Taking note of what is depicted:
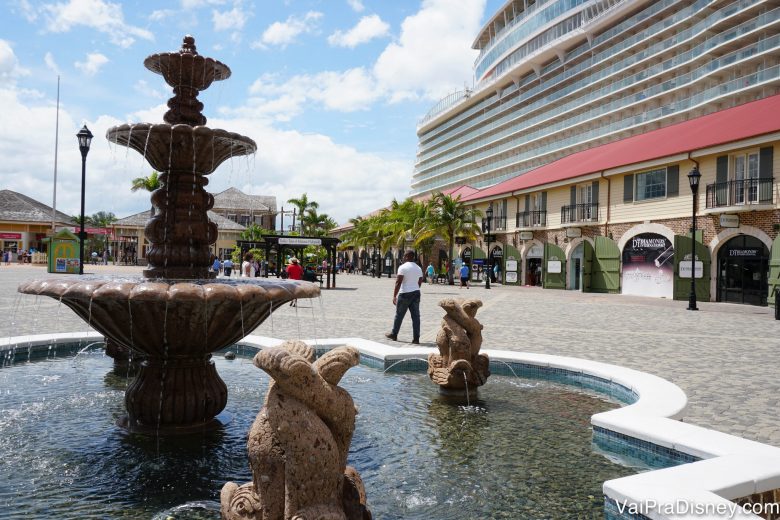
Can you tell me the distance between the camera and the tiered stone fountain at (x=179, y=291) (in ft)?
14.1

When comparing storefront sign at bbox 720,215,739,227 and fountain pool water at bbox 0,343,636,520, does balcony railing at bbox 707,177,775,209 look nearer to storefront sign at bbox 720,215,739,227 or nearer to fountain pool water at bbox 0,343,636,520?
storefront sign at bbox 720,215,739,227

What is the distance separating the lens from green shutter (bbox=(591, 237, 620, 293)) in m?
29.3

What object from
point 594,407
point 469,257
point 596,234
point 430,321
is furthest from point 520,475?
point 469,257

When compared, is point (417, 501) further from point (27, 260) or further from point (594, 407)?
point (27, 260)

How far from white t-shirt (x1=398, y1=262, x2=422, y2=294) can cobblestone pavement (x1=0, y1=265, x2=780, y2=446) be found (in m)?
1.09

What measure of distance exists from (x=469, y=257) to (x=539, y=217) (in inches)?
408

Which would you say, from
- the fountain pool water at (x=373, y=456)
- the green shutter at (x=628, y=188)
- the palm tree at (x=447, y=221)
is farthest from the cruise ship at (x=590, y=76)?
the fountain pool water at (x=373, y=456)

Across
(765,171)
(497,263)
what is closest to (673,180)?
(765,171)

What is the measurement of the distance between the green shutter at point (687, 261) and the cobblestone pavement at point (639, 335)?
4531mm

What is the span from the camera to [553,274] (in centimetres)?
3359

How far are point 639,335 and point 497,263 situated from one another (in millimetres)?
30071

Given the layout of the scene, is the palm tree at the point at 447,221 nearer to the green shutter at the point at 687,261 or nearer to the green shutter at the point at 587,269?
the green shutter at the point at 587,269

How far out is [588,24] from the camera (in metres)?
55.7

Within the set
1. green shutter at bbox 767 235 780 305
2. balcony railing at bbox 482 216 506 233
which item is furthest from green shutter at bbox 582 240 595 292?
green shutter at bbox 767 235 780 305
